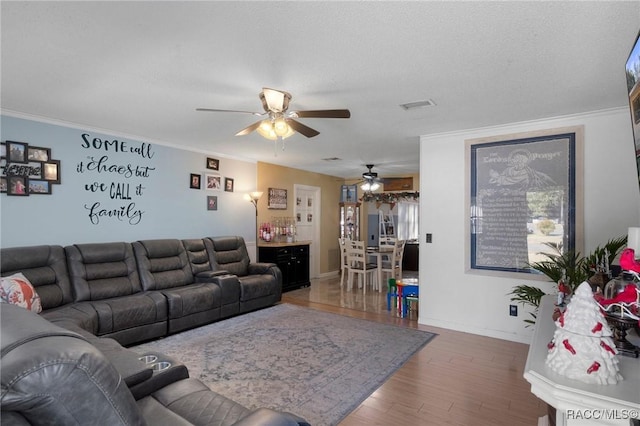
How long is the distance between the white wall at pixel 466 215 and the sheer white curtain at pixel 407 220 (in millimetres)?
5305

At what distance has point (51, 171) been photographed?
3.62 meters

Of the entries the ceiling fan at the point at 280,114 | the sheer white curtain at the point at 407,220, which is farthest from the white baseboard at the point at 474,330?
the sheer white curtain at the point at 407,220

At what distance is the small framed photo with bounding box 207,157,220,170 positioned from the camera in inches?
207

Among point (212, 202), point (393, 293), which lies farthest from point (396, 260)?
point (212, 202)

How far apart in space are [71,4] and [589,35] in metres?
2.77

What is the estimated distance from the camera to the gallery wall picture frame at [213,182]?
5246 mm

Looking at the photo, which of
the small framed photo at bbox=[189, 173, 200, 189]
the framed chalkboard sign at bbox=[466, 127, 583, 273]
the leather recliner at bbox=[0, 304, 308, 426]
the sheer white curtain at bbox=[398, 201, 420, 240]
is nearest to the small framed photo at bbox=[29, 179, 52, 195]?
the small framed photo at bbox=[189, 173, 200, 189]

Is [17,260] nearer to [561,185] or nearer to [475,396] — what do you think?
[475,396]

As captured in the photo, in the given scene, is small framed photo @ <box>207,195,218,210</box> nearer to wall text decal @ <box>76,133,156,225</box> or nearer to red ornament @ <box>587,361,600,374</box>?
wall text decal @ <box>76,133,156,225</box>

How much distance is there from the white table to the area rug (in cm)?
155

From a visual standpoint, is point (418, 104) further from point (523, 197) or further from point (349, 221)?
point (349, 221)

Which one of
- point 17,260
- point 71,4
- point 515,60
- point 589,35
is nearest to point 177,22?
point 71,4

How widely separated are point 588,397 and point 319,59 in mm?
2115

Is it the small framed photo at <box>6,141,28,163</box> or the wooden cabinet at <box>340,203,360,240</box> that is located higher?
the small framed photo at <box>6,141,28,163</box>
